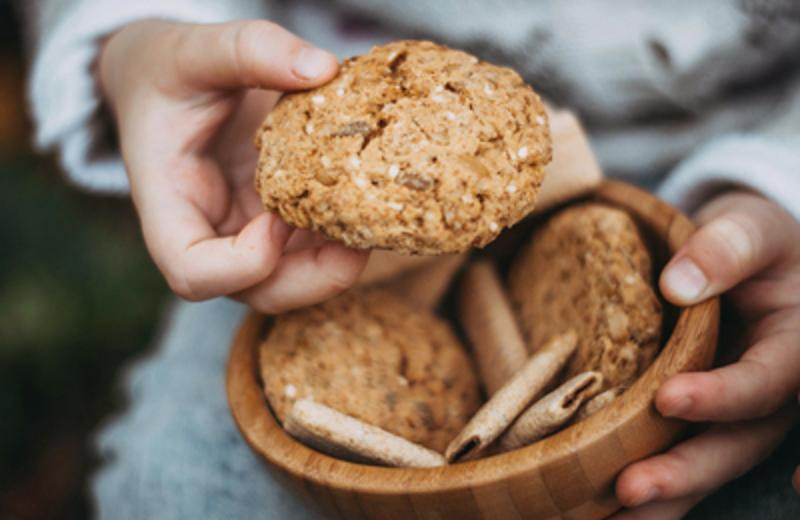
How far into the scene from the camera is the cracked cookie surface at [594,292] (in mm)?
811

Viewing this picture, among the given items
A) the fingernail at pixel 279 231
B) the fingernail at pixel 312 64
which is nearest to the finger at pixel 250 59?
the fingernail at pixel 312 64

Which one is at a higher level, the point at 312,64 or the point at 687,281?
the point at 312,64

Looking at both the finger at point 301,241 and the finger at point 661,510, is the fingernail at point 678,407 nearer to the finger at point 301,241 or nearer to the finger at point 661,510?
the finger at point 661,510

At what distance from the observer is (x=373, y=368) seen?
2.92 ft

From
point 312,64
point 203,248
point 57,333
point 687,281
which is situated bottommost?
point 57,333

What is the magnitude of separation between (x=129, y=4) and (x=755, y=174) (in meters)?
1.05

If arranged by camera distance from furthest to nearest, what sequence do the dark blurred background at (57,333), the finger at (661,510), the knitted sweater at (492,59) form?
1. the dark blurred background at (57,333)
2. the knitted sweater at (492,59)
3. the finger at (661,510)

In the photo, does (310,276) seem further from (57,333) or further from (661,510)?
(57,333)

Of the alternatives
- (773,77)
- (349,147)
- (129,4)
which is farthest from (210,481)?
(773,77)

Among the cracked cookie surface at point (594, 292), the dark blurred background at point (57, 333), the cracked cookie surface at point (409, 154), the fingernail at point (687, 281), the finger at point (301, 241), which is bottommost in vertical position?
the dark blurred background at point (57, 333)

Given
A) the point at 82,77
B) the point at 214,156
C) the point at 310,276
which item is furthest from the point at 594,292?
the point at 82,77

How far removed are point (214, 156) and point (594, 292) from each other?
59 cm

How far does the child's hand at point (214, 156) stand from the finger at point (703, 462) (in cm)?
37

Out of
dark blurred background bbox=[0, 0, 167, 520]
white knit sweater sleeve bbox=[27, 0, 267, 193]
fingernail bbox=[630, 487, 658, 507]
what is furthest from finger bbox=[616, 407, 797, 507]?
dark blurred background bbox=[0, 0, 167, 520]
